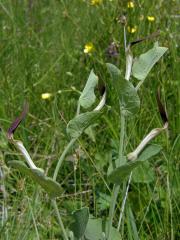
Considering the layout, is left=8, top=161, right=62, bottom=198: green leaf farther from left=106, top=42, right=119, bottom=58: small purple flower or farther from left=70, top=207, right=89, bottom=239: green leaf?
left=106, top=42, right=119, bottom=58: small purple flower

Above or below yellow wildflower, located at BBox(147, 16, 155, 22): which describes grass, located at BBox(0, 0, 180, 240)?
below

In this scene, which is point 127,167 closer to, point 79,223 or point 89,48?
point 79,223

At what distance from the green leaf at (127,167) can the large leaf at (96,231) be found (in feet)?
0.43

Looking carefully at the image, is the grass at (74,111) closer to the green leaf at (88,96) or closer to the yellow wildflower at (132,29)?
the yellow wildflower at (132,29)

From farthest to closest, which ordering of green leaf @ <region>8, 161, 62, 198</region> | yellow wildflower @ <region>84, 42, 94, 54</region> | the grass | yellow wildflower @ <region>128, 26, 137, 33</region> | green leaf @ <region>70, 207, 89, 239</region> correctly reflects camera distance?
yellow wildflower @ <region>84, 42, 94, 54</region> → yellow wildflower @ <region>128, 26, 137, 33</region> → the grass → green leaf @ <region>70, 207, 89, 239</region> → green leaf @ <region>8, 161, 62, 198</region>

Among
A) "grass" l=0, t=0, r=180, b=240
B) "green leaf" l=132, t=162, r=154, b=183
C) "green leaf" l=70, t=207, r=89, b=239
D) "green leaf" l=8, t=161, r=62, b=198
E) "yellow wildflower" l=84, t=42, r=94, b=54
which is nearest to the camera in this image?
"green leaf" l=8, t=161, r=62, b=198

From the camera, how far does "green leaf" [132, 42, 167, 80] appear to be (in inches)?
38.0

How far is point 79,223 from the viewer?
1.01 meters

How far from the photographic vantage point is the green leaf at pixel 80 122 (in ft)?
3.01

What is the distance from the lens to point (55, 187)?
35.9 inches

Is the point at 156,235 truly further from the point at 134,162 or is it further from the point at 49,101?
the point at 49,101

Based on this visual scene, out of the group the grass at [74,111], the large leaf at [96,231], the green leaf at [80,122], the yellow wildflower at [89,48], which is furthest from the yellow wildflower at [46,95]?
the green leaf at [80,122]

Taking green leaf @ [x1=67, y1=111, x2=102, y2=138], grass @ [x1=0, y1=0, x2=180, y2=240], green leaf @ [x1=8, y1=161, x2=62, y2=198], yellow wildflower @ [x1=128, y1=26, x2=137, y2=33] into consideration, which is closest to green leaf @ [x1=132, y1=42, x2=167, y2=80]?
green leaf @ [x1=67, y1=111, x2=102, y2=138]

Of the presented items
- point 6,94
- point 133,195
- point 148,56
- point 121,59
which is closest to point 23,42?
point 6,94
